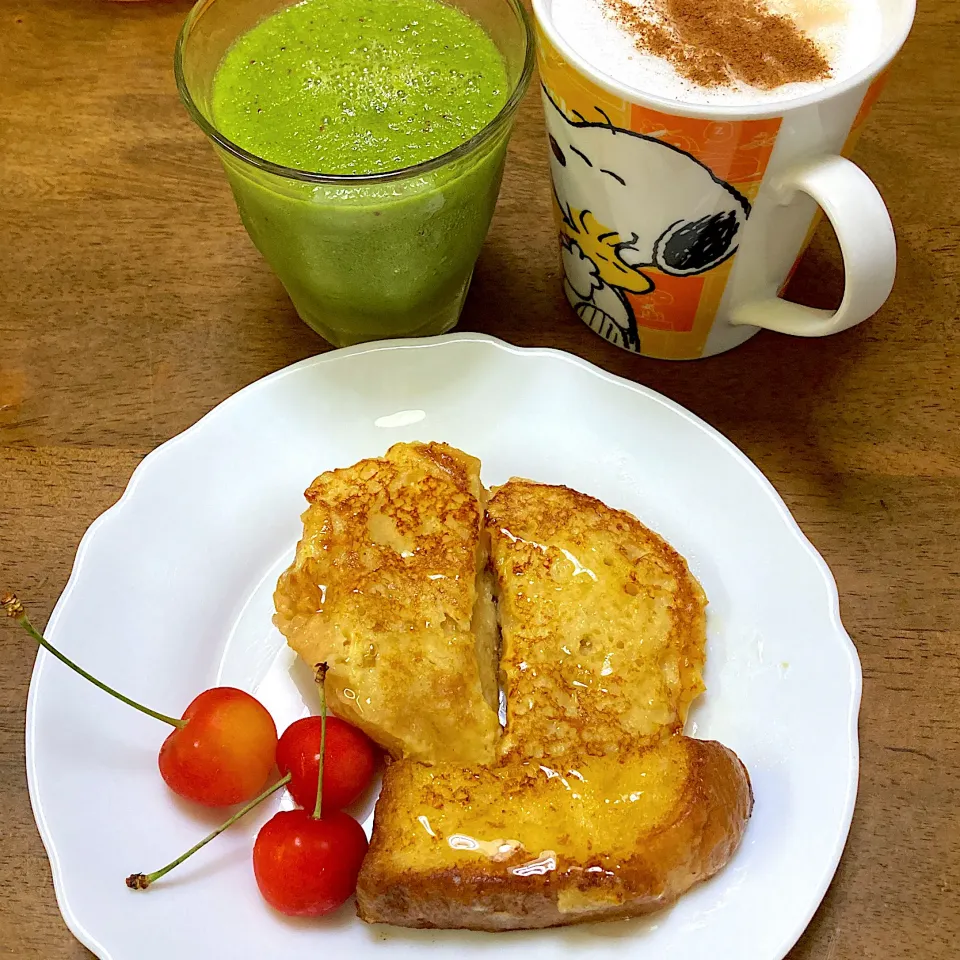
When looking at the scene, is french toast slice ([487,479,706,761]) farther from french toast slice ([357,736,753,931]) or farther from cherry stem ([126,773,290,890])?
cherry stem ([126,773,290,890])

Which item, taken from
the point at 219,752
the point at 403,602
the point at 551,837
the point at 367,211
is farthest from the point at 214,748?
the point at 367,211

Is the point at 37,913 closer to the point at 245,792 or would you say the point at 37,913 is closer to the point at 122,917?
the point at 122,917

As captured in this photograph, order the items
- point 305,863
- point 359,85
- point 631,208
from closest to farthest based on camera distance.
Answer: point 305,863 → point 631,208 → point 359,85

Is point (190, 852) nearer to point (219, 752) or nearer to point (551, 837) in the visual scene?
point (219, 752)

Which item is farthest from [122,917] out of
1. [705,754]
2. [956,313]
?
[956,313]

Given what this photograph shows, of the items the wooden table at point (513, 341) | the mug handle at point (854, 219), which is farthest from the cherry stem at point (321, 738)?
the mug handle at point (854, 219)

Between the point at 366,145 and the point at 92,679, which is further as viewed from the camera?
the point at 366,145
